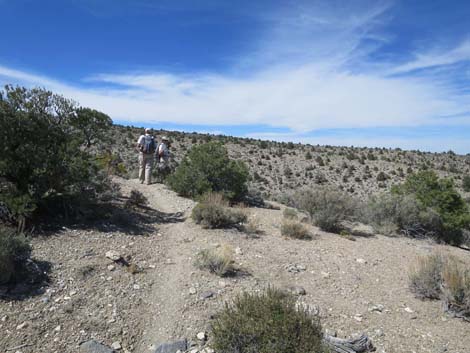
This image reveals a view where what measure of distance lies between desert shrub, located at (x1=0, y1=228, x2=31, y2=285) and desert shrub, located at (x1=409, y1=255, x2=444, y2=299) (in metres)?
6.79

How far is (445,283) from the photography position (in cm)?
605

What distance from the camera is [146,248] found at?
→ 736cm

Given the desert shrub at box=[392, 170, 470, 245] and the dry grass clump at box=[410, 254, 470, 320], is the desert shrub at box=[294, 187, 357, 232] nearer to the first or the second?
the dry grass clump at box=[410, 254, 470, 320]

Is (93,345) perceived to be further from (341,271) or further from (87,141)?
(87,141)

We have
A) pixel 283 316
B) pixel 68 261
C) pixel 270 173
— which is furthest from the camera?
pixel 270 173

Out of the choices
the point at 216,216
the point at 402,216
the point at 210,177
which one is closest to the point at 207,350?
the point at 216,216

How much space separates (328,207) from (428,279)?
4361mm

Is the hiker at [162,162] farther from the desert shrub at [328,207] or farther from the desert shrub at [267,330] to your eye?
the desert shrub at [267,330]

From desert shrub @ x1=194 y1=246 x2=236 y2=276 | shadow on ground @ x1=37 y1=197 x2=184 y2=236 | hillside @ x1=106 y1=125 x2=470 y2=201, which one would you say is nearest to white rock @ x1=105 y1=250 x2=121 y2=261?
shadow on ground @ x1=37 y1=197 x2=184 y2=236

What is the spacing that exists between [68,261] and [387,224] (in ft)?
31.9

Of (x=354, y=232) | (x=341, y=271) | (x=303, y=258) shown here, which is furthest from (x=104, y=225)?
(x=354, y=232)

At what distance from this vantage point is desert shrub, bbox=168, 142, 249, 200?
493 inches

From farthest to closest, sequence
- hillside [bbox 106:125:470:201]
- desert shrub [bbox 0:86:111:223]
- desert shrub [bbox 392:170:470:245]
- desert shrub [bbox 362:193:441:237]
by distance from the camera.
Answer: hillside [bbox 106:125:470:201] < desert shrub [bbox 392:170:470:245] < desert shrub [bbox 362:193:441:237] < desert shrub [bbox 0:86:111:223]

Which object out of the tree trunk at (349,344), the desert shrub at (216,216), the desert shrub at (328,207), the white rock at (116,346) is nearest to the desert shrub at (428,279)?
the tree trunk at (349,344)
